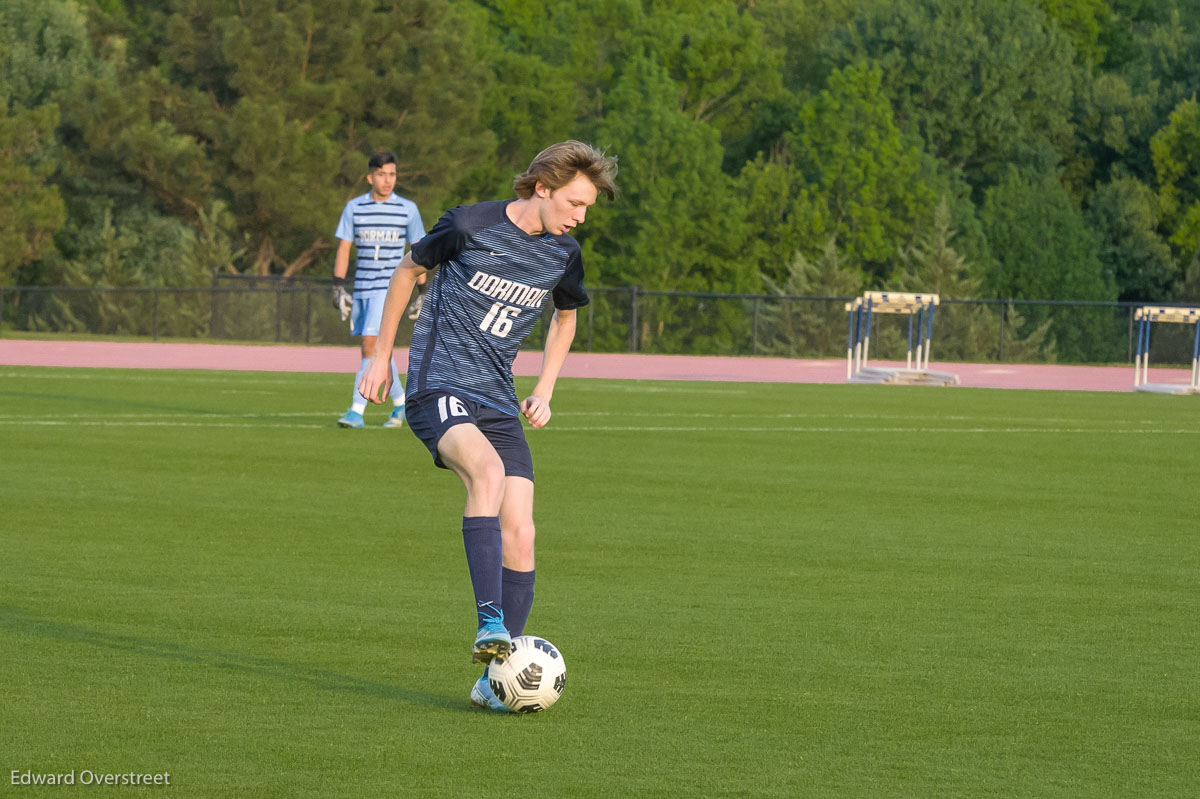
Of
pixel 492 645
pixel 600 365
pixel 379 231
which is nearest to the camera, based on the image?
pixel 492 645

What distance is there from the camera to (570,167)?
635 cm

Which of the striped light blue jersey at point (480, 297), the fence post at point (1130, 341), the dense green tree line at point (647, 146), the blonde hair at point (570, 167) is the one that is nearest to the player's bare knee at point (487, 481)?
the striped light blue jersey at point (480, 297)

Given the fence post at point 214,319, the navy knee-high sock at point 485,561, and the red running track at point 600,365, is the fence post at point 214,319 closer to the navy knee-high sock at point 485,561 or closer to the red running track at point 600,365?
the red running track at point 600,365

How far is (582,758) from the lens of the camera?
18.0 feet

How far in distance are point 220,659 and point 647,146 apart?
56.7 meters

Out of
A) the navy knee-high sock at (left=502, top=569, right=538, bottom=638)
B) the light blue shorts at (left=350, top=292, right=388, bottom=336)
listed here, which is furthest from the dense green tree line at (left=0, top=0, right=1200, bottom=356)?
the navy knee-high sock at (left=502, top=569, right=538, bottom=638)

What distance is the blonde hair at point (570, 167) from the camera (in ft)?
20.8

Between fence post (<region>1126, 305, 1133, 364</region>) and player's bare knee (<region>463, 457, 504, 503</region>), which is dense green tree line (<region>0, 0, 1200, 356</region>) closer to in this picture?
fence post (<region>1126, 305, 1133, 364</region>)

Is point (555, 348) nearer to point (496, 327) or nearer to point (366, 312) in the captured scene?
point (496, 327)

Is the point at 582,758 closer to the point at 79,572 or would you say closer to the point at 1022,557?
the point at 79,572

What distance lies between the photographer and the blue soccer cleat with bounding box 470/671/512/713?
20.0 ft

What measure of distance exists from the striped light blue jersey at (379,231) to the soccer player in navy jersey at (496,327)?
35.0 ft

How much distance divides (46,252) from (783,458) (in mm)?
49889

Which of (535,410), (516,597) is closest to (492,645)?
(516,597)
